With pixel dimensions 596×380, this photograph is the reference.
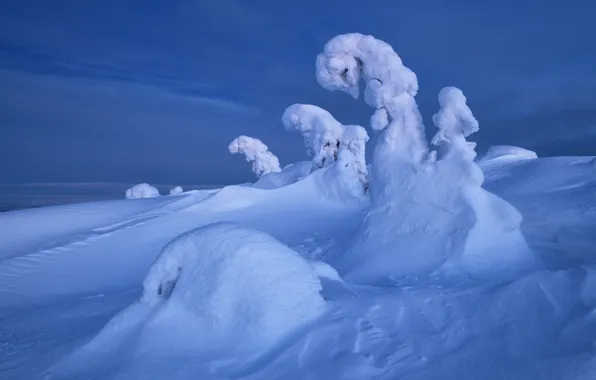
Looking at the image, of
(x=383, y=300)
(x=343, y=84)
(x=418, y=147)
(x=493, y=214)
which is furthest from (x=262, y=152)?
(x=383, y=300)

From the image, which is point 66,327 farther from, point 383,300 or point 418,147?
point 418,147

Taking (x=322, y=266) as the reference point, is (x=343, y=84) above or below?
above

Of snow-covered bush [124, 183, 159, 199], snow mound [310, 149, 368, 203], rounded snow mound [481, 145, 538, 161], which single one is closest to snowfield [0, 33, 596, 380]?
snow mound [310, 149, 368, 203]

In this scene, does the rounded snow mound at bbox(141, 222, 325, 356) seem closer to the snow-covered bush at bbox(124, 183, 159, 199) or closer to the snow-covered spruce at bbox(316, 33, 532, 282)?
the snow-covered spruce at bbox(316, 33, 532, 282)

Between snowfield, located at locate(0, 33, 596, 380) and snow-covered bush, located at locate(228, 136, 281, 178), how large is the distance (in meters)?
13.4

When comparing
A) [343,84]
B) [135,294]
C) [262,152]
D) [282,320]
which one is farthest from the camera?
[262,152]

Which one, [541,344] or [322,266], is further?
[322,266]

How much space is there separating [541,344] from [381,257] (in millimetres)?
4601

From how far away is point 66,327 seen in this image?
6.75 m

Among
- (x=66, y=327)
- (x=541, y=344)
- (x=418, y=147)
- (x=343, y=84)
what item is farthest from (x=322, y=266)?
(x=343, y=84)

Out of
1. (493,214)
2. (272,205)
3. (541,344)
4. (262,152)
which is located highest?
(262,152)

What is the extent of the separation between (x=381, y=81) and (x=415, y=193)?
327 cm

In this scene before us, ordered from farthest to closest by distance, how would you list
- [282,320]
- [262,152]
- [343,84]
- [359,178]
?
1. [262,152]
2. [359,178]
3. [343,84]
4. [282,320]

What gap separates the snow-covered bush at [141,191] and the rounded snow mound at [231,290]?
85.4 feet
